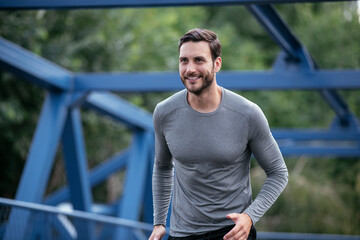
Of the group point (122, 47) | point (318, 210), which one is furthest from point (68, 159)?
point (318, 210)

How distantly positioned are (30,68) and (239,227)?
445cm

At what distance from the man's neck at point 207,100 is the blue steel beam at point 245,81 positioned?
420cm

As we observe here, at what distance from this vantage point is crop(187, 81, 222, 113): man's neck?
9.03 feet

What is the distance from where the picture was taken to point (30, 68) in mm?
6375

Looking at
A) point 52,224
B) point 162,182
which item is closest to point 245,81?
point 52,224

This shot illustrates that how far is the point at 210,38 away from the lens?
2689mm

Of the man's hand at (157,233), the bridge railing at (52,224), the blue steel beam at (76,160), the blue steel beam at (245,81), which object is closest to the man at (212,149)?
the man's hand at (157,233)

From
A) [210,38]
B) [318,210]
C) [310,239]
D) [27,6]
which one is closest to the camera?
[210,38]

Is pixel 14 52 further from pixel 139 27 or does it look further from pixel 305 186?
pixel 305 186

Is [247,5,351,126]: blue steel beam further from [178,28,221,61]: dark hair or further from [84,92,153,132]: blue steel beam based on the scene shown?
[178,28,221,61]: dark hair

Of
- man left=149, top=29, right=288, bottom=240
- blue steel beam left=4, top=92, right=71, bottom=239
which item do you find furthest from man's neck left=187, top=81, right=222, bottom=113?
blue steel beam left=4, top=92, right=71, bottom=239

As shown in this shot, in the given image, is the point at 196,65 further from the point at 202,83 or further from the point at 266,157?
the point at 266,157

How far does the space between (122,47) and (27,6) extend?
26.1 ft

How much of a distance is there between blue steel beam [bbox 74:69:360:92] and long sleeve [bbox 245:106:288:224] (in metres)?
4.23
